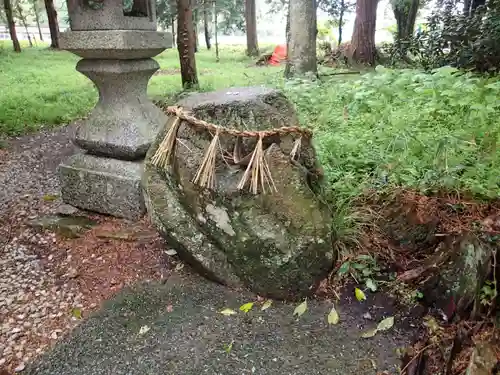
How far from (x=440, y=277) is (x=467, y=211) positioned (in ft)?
1.43

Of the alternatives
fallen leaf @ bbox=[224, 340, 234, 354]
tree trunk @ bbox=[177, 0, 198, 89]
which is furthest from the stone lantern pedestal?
tree trunk @ bbox=[177, 0, 198, 89]

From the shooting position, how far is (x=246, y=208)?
207 centimetres

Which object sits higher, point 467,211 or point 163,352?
point 467,211

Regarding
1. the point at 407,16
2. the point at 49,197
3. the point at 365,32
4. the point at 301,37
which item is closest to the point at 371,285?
the point at 49,197

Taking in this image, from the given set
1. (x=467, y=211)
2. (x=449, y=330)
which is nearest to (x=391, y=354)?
(x=449, y=330)

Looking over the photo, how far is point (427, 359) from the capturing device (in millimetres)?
1779

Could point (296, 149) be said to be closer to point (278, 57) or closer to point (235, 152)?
point (235, 152)

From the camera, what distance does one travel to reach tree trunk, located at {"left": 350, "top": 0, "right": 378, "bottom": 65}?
9897 millimetres

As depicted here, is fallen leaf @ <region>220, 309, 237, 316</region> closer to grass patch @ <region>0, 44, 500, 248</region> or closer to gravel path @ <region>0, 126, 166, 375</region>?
gravel path @ <region>0, 126, 166, 375</region>

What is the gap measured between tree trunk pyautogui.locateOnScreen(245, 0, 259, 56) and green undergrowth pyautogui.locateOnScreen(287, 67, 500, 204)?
43.6 ft

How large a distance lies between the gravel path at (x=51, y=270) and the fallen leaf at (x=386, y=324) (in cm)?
127

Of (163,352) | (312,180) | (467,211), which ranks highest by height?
(312,180)

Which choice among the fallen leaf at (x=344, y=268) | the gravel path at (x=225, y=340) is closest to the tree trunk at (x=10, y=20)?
the gravel path at (x=225, y=340)

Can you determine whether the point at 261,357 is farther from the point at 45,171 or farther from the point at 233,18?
the point at 233,18
